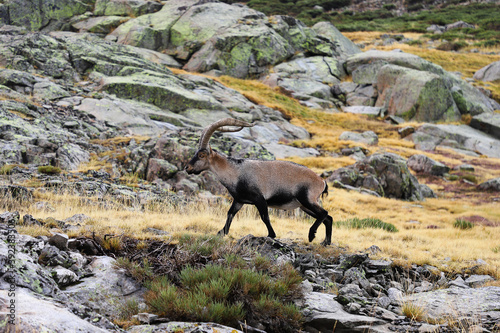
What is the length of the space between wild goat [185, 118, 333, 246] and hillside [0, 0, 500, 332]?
2.96ft

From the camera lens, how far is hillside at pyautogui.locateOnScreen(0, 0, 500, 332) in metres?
5.39

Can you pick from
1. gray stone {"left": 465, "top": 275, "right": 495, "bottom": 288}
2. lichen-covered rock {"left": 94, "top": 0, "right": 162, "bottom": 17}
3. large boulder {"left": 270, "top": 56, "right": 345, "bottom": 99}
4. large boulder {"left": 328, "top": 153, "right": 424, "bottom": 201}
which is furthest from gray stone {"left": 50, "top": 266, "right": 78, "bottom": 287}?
lichen-covered rock {"left": 94, "top": 0, "right": 162, "bottom": 17}

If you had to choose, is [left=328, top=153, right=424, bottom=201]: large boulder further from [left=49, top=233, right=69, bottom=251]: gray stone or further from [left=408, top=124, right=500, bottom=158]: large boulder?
[left=49, top=233, right=69, bottom=251]: gray stone

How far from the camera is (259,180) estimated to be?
855 centimetres

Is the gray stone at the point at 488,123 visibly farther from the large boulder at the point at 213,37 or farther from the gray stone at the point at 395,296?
the gray stone at the point at 395,296

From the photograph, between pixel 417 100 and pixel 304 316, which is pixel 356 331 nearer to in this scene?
pixel 304 316

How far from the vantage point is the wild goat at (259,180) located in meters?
8.51

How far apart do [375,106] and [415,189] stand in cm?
2804

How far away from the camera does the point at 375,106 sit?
4969 cm

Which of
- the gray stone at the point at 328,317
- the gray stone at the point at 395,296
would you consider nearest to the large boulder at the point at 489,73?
the gray stone at the point at 395,296

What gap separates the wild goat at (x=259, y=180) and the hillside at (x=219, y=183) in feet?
2.96

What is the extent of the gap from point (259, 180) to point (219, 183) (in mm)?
8317

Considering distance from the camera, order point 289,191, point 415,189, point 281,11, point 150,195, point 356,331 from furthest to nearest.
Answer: point 281,11
point 415,189
point 150,195
point 289,191
point 356,331

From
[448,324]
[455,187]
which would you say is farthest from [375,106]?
[448,324]
